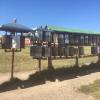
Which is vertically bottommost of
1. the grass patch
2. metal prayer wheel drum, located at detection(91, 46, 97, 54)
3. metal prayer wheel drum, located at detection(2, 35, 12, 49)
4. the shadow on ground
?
the grass patch

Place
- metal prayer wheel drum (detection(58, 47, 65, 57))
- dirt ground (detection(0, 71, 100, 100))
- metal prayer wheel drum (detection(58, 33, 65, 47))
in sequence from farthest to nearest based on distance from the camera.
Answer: metal prayer wheel drum (detection(58, 33, 65, 47)), metal prayer wheel drum (detection(58, 47, 65, 57)), dirt ground (detection(0, 71, 100, 100))

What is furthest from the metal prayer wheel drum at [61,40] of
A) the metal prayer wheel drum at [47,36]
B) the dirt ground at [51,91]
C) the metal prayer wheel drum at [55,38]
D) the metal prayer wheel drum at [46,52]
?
the dirt ground at [51,91]

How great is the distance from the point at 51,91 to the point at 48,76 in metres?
3.42

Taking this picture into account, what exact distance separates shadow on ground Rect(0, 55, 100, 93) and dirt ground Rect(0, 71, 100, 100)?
0.43 metres

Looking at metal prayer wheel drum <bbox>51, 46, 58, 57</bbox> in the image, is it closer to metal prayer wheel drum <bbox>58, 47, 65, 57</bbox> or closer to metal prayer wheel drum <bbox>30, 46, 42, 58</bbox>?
metal prayer wheel drum <bbox>58, 47, 65, 57</bbox>

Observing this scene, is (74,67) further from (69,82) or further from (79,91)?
(79,91)

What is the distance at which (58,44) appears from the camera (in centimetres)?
1800

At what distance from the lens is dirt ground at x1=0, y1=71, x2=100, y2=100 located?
12.6 metres

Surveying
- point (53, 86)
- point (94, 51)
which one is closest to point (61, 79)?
point (53, 86)

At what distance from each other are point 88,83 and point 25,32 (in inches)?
176

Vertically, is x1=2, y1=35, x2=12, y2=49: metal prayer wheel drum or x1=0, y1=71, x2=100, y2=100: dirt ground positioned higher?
x1=2, y1=35, x2=12, y2=49: metal prayer wheel drum

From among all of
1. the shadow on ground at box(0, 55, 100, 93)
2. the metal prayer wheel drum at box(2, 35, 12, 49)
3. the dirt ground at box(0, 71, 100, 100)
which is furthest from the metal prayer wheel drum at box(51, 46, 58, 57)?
the metal prayer wheel drum at box(2, 35, 12, 49)

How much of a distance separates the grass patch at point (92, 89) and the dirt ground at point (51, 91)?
0.31 m

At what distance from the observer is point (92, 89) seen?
A: 47.6 feet
